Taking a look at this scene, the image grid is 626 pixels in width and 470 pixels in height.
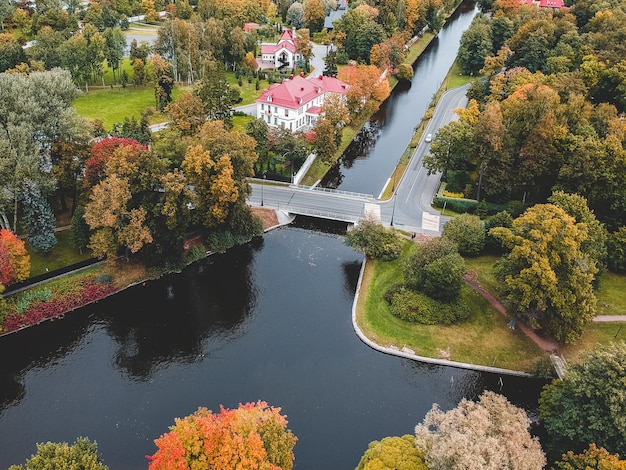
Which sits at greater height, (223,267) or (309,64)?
(309,64)

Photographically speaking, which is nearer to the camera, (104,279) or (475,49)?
(104,279)

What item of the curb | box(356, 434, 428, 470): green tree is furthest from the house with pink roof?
box(356, 434, 428, 470): green tree

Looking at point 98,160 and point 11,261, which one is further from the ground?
point 98,160

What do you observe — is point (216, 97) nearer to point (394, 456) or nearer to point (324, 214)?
point (324, 214)

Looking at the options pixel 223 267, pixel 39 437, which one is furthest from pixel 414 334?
pixel 39 437

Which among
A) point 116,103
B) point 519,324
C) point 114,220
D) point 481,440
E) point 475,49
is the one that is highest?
point 475,49

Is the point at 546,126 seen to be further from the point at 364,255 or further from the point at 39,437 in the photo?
the point at 39,437

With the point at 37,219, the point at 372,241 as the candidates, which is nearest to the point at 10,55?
the point at 37,219
